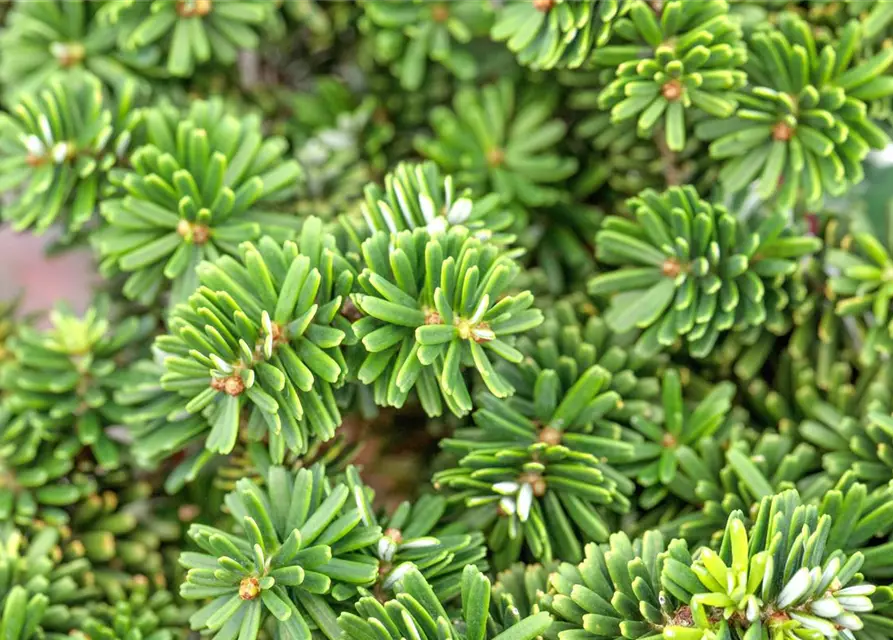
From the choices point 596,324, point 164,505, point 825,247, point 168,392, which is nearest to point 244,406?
point 168,392

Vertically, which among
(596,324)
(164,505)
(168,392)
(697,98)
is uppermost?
(697,98)

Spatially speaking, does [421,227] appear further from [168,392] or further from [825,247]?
[825,247]

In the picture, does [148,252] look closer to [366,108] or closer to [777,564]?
[366,108]

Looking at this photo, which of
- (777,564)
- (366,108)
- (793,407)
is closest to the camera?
(777,564)

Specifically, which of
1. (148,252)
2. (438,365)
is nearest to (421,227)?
(438,365)

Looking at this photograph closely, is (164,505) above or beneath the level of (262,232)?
beneath

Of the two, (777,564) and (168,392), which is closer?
(777,564)

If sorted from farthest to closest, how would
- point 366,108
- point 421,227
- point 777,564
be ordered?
1. point 366,108
2. point 421,227
3. point 777,564
